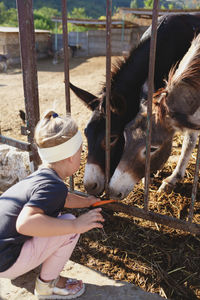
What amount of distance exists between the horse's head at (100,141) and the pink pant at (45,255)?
81 centimetres

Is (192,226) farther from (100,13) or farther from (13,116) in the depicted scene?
(100,13)

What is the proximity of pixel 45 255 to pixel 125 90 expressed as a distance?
191 cm

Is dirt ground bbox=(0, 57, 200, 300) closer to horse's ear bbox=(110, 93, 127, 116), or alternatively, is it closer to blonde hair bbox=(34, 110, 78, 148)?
blonde hair bbox=(34, 110, 78, 148)

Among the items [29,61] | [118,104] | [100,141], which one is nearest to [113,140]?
[100,141]

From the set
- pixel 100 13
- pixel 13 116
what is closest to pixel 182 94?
pixel 13 116

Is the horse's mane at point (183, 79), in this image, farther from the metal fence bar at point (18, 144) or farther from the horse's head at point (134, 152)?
the metal fence bar at point (18, 144)

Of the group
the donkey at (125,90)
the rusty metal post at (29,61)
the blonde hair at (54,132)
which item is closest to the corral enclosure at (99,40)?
the donkey at (125,90)

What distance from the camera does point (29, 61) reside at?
221 centimetres

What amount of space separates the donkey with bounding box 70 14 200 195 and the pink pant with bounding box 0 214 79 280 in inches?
34.1

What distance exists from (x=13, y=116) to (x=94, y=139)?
4.12 metres

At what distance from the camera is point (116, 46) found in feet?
66.3

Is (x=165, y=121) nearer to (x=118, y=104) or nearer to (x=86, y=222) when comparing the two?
(x=118, y=104)

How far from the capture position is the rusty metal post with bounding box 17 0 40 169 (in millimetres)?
2086

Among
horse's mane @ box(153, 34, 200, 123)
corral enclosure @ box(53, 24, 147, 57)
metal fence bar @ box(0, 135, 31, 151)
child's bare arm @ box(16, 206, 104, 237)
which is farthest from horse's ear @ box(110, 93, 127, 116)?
corral enclosure @ box(53, 24, 147, 57)
